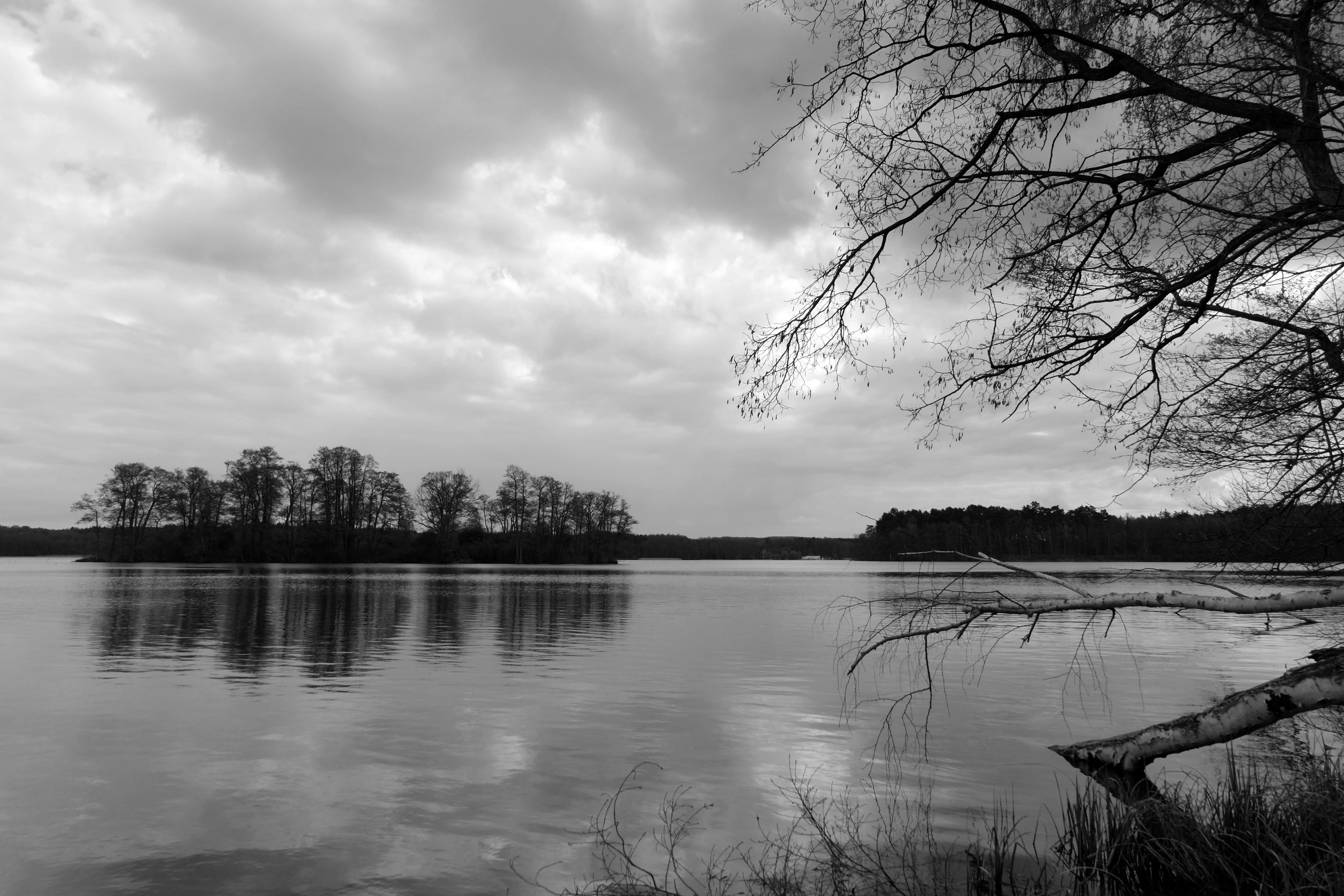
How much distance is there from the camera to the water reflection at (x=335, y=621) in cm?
2362

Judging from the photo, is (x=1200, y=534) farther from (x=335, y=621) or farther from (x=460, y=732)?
(x=335, y=621)

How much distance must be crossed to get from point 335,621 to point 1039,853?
31.2 meters

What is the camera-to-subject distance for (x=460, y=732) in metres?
14.2

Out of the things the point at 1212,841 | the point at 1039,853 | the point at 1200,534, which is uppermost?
the point at 1200,534

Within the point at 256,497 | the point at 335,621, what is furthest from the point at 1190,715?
the point at 256,497

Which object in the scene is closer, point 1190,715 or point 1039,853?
point 1190,715

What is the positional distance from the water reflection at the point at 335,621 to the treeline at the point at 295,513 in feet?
108

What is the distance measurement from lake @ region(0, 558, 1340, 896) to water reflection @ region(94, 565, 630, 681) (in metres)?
0.29

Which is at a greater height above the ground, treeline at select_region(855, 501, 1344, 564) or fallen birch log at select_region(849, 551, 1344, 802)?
treeline at select_region(855, 501, 1344, 564)

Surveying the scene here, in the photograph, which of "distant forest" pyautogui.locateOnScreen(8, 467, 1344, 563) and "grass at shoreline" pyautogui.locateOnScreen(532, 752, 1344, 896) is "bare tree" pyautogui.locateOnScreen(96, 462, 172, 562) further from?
"grass at shoreline" pyautogui.locateOnScreen(532, 752, 1344, 896)

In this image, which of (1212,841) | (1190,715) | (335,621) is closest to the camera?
(1212,841)

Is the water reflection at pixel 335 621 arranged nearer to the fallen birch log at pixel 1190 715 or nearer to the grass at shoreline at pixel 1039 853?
the grass at shoreline at pixel 1039 853

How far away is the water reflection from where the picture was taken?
77.5 feet

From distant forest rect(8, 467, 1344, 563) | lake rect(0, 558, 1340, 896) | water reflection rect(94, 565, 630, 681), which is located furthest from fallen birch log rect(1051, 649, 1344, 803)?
distant forest rect(8, 467, 1344, 563)
